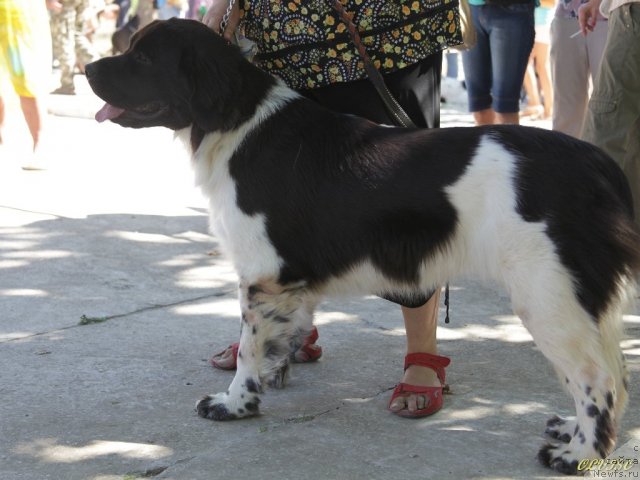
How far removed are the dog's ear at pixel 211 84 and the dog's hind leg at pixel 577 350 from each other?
49.3 inches

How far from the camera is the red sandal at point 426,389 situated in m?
3.87

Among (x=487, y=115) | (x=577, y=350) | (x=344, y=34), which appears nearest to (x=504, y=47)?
(x=487, y=115)

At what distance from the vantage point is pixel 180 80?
3617mm

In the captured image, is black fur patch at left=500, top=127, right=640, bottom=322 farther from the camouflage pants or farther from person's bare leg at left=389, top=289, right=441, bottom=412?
the camouflage pants

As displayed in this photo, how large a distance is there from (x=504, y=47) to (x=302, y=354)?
337cm

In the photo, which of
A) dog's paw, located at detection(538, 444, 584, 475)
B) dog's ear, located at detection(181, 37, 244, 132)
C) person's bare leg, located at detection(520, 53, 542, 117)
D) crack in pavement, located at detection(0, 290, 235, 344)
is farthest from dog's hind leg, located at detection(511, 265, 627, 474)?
person's bare leg, located at detection(520, 53, 542, 117)

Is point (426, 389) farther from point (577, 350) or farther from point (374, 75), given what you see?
point (374, 75)

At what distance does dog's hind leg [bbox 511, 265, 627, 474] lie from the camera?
3.27 meters

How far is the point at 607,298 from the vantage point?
3277 millimetres

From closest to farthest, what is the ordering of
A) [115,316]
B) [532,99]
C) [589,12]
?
[115,316]
[589,12]
[532,99]

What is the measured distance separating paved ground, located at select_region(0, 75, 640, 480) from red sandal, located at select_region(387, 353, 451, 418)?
5 cm

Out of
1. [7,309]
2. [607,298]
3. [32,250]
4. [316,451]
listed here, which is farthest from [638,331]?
[32,250]

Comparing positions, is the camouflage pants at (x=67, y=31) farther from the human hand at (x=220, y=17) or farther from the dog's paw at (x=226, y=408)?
the dog's paw at (x=226, y=408)

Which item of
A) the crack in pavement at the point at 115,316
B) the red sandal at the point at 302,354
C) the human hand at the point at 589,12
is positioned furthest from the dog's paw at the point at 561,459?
the human hand at the point at 589,12
